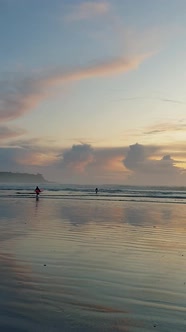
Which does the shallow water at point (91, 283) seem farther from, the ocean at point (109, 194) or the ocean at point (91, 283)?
the ocean at point (109, 194)

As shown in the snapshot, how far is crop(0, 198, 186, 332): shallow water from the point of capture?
258 inches

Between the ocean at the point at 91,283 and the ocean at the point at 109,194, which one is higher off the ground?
the ocean at the point at 109,194

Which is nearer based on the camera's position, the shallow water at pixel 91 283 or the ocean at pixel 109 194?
the shallow water at pixel 91 283

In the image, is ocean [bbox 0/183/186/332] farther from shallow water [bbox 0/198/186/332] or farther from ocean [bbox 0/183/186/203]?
ocean [bbox 0/183/186/203]

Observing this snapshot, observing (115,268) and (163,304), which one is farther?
(115,268)

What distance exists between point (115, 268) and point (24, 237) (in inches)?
252

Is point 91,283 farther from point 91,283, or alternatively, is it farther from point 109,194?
point 109,194

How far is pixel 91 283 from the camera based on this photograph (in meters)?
9.00

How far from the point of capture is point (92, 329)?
615 cm

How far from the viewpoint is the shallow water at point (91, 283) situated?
6.56 meters

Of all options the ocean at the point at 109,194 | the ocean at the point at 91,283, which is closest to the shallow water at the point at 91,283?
the ocean at the point at 91,283

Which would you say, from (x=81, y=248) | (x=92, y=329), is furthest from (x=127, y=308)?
(x=81, y=248)

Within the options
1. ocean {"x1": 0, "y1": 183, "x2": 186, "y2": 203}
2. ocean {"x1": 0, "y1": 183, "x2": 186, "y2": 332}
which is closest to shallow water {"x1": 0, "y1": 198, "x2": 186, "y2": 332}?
ocean {"x1": 0, "y1": 183, "x2": 186, "y2": 332}

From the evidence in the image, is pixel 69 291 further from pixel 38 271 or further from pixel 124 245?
pixel 124 245
